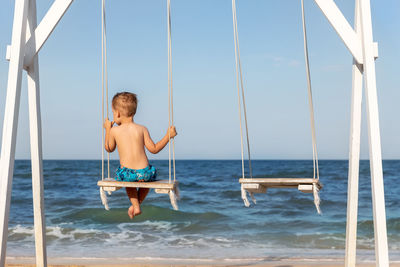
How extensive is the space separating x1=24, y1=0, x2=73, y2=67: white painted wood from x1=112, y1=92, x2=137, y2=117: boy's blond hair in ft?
2.61

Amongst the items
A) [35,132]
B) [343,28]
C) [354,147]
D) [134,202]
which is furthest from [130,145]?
[343,28]

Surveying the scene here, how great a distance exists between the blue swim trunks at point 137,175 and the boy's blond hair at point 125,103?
1.45 ft

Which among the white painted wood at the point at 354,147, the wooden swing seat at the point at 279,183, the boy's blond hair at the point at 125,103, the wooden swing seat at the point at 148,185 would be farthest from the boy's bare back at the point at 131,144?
the white painted wood at the point at 354,147

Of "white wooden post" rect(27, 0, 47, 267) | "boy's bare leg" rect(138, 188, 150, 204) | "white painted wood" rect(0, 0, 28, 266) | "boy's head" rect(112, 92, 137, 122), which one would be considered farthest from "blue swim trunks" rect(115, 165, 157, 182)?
"white painted wood" rect(0, 0, 28, 266)

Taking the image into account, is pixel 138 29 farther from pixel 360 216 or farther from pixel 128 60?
pixel 360 216

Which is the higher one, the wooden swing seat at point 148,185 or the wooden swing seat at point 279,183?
the wooden swing seat at point 148,185

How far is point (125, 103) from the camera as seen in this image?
3951 mm

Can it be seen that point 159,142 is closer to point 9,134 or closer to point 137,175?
point 137,175

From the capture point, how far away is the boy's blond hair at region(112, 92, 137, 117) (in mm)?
3945

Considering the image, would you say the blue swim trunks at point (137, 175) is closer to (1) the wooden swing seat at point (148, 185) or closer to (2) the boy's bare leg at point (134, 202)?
(2) the boy's bare leg at point (134, 202)

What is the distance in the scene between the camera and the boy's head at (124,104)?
3.95 meters

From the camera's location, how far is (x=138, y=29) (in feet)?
72.9

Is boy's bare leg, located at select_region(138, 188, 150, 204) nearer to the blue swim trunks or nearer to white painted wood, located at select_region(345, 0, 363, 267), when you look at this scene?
the blue swim trunks

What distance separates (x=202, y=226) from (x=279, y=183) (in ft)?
26.4
